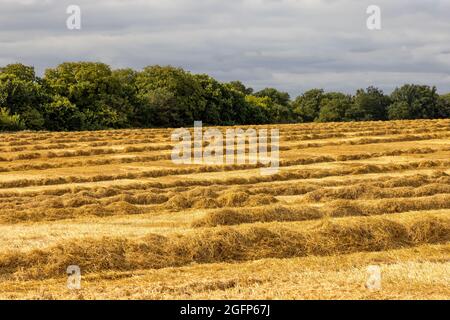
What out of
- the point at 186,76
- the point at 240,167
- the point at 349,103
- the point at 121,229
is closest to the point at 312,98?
the point at 349,103

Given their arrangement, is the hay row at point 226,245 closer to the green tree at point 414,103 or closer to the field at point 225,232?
the field at point 225,232

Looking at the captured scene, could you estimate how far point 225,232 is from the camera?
46.8ft

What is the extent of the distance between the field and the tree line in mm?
32389

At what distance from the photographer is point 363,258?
13.5 meters

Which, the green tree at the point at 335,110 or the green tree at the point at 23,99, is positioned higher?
the green tree at the point at 23,99

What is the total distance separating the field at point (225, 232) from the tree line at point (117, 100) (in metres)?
32.4

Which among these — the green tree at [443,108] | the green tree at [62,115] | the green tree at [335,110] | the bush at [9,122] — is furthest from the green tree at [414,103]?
the bush at [9,122]

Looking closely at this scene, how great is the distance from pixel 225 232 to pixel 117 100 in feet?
187

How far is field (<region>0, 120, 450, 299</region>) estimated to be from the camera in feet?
35.7

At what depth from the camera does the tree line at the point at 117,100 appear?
6206 cm

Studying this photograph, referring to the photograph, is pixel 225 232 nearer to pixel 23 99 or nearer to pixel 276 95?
pixel 23 99

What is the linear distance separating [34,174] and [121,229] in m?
14.0

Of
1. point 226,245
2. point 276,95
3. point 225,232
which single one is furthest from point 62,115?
point 276,95
